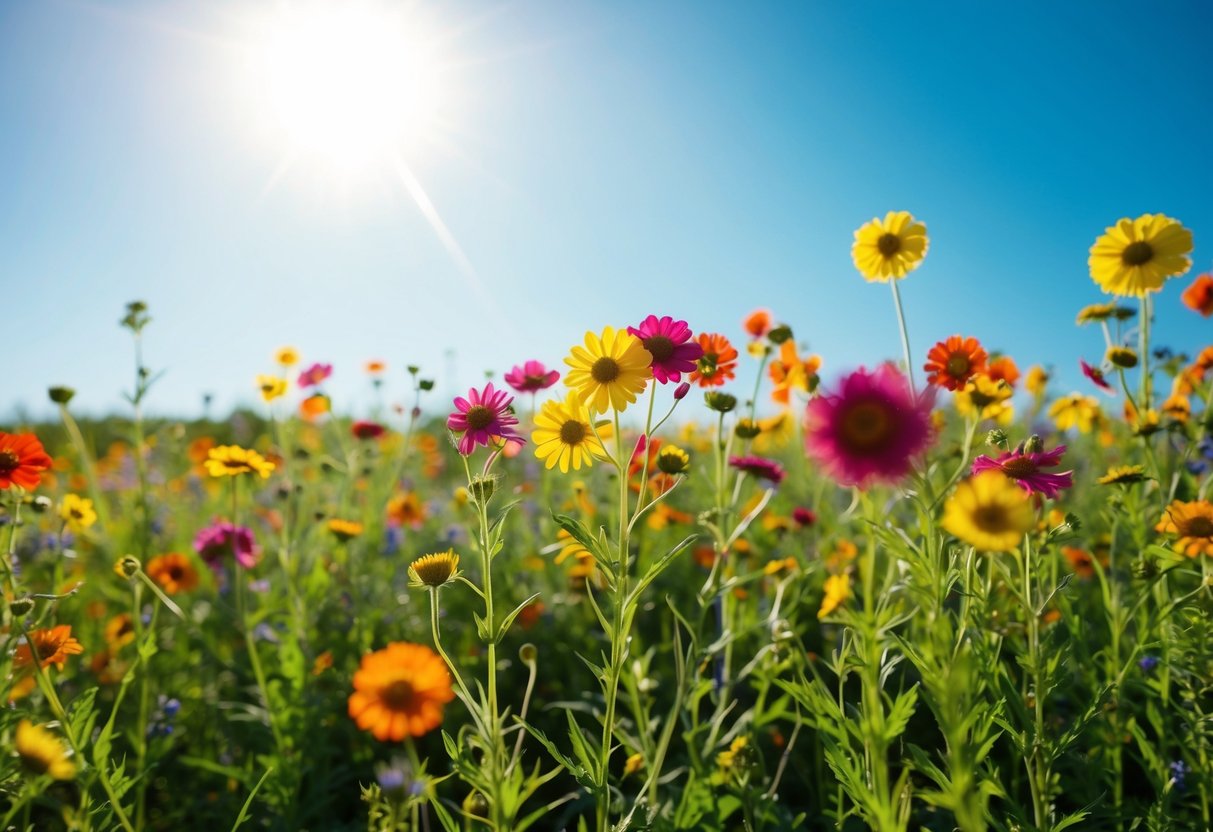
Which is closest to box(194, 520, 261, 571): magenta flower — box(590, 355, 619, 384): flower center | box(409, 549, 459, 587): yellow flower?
box(409, 549, 459, 587): yellow flower

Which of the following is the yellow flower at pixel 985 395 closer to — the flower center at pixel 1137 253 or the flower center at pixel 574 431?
the flower center at pixel 1137 253

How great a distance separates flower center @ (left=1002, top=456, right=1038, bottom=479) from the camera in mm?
1277

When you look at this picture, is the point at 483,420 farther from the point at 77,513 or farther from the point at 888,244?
the point at 77,513

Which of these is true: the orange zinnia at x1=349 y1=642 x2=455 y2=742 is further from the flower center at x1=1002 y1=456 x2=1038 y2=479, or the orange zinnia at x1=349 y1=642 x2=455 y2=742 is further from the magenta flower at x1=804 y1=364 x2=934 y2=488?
the flower center at x1=1002 y1=456 x2=1038 y2=479

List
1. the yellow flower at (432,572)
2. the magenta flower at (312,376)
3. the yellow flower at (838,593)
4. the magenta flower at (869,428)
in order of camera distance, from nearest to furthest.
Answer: the magenta flower at (869,428) < the yellow flower at (432,572) < the yellow flower at (838,593) < the magenta flower at (312,376)

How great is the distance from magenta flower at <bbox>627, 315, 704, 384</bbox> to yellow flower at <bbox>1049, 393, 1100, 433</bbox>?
230 cm

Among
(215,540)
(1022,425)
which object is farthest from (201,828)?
(1022,425)

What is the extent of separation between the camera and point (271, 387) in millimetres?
2859

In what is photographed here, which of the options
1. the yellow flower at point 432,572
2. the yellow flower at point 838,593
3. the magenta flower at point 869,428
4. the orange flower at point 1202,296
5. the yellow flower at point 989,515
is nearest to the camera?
the yellow flower at point 989,515

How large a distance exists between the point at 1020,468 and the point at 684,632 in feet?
5.85

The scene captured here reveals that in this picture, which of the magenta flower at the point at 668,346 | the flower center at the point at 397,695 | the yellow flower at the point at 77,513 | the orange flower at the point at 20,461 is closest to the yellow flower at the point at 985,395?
the magenta flower at the point at 668,346

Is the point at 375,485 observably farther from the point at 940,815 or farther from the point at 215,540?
the point at 940,815

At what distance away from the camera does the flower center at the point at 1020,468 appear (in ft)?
4.19

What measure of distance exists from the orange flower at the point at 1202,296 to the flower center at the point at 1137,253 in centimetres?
96
